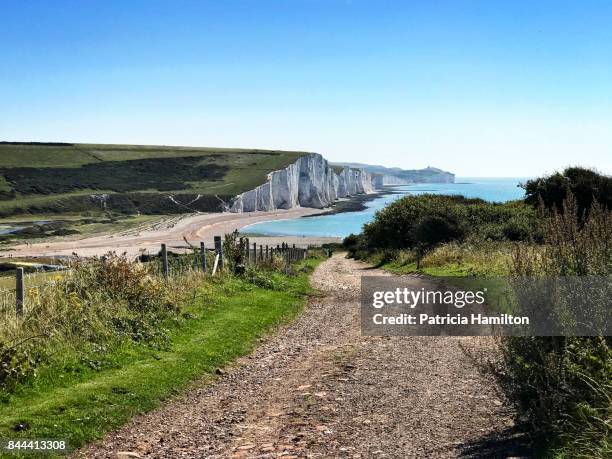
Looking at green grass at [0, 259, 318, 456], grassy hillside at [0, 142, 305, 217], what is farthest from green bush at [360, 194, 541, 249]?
grassy hillside at [0, 142, 305, 217]

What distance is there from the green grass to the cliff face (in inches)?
5152

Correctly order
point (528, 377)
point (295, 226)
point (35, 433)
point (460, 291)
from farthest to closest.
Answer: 1. point (295, 226)
2. point (460, 291)
3. point (35, 433)
4. point (528, 377)

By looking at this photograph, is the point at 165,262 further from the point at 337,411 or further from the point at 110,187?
the point at 110,187

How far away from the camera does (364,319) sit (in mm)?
17391

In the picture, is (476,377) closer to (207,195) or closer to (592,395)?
(592,395)

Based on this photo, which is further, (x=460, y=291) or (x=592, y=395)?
(x=460, y=291)

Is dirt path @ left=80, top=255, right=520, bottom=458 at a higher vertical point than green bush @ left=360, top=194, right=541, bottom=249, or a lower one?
lower

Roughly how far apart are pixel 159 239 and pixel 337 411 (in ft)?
269

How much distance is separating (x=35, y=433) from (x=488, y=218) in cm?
3738

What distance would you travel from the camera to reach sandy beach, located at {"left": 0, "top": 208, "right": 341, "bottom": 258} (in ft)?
237

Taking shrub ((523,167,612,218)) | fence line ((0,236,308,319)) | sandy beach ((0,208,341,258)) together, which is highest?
shrub ((523,167,612,218))

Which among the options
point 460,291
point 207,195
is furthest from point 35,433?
point 207,195

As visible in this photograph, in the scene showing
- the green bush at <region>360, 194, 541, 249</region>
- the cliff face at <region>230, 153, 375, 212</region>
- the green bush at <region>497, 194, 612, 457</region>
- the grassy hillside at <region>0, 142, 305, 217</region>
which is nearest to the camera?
the green bush at <region>497, 194, 612, 457</region>

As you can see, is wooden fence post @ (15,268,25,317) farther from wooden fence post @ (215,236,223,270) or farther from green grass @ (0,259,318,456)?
wooden fence post @ (215,236,223,270)
